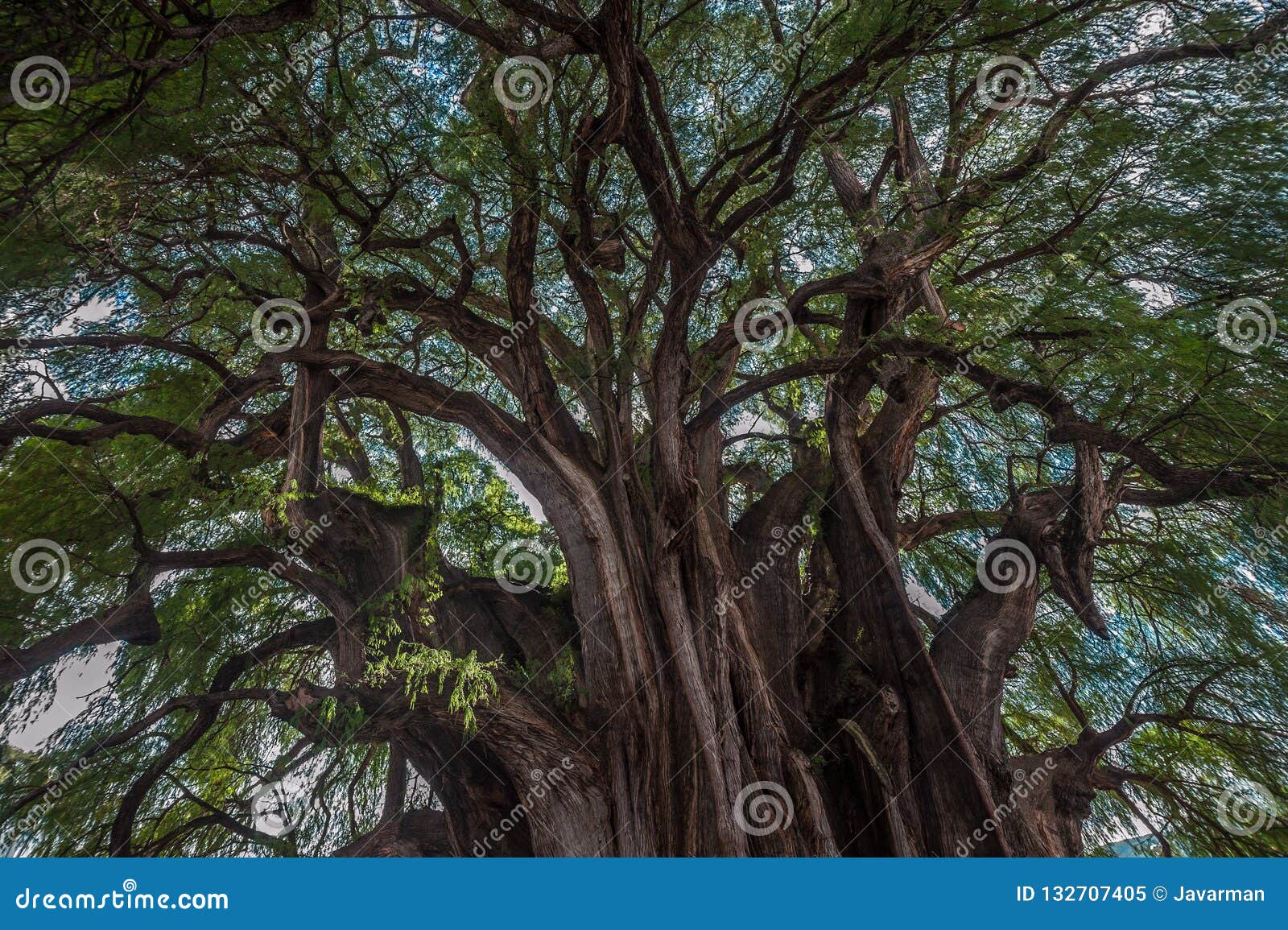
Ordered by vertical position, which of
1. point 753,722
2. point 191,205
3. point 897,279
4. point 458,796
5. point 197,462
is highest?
point 191,205

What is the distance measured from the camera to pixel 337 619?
12.9 feet

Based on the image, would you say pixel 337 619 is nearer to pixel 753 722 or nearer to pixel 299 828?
pixel 299 828

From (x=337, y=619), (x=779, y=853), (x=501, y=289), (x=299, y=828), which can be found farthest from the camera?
(x=501, y=289)

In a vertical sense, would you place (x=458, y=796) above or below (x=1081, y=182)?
below

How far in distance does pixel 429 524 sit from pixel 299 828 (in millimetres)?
2600

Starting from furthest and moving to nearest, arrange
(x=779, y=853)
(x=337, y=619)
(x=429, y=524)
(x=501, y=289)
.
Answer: (x=501, y=289) < (x=429, y=524) < (x=337, y=619) < (x=779, y=853)

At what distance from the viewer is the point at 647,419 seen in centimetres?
520

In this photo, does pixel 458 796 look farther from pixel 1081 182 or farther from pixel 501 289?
pixel 1081 182

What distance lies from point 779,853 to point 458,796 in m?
1.93

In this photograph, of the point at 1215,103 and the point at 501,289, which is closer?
the point at 1215,103

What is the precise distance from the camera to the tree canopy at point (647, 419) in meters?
3.26

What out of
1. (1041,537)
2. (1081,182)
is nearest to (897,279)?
(1081,182)

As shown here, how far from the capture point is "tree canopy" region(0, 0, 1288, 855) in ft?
10.7

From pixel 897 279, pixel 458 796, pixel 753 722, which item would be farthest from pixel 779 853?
pixel 897 279
